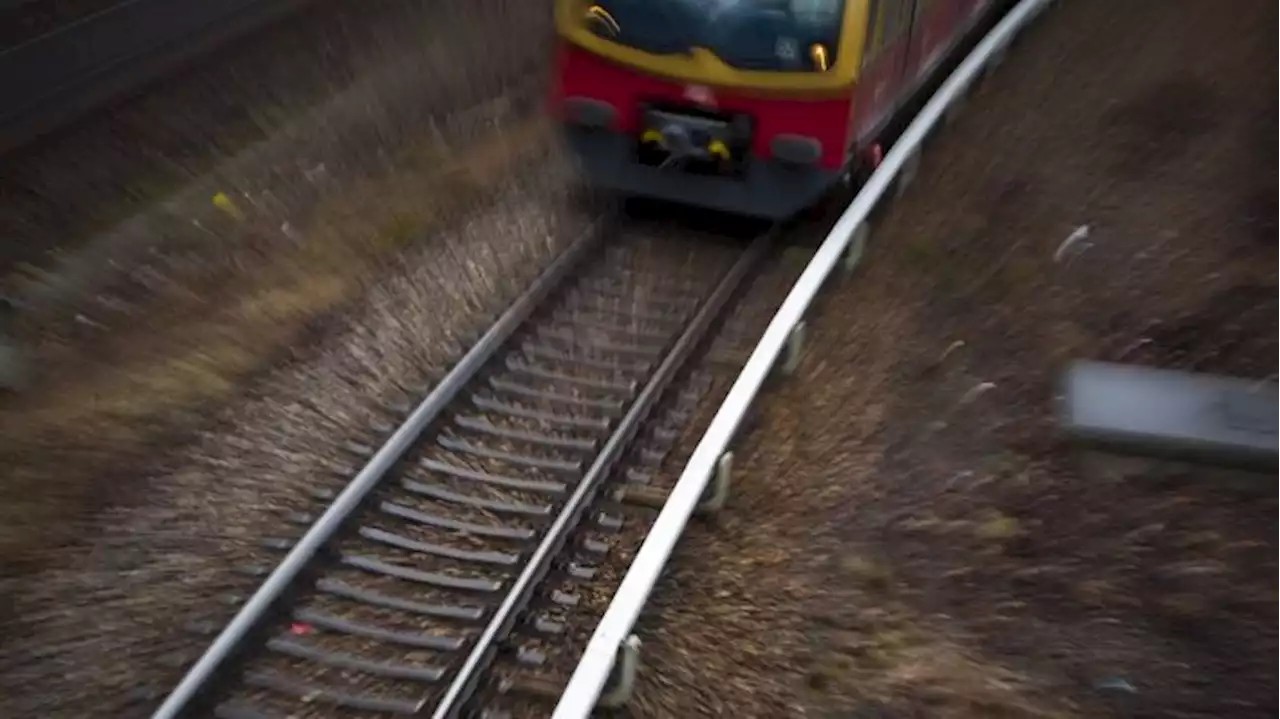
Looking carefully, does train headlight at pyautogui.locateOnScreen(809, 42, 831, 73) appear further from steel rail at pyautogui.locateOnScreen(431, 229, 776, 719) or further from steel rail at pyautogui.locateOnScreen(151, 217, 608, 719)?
steel rail at pyautogui.locateOnScreen(151, 217, 608, 719)

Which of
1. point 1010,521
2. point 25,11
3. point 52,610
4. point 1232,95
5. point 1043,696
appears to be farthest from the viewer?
point 1232,95

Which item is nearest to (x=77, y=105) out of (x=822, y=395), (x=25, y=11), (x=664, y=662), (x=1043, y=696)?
(x=25, y=11)

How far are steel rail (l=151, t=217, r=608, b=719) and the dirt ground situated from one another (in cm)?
129

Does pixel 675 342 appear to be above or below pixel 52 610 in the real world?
above

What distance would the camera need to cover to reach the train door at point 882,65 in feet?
22.2

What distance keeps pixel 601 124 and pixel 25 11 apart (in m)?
3.75

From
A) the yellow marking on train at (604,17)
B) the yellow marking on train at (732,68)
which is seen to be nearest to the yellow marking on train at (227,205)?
the yellow marking on train at (732,68)

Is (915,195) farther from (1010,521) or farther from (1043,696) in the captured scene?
(1043,696)

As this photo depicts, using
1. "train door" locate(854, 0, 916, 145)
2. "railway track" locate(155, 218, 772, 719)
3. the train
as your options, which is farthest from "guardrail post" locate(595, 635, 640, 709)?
"train door" locate(854, 0, 916, 145)

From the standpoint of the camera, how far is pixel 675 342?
6238 millimetres

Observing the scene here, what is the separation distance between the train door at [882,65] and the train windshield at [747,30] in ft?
0.85

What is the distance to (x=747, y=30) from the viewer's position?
6617mm

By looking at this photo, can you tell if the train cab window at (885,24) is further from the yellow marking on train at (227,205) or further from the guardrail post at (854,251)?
the yellow marking on train at (227,205)

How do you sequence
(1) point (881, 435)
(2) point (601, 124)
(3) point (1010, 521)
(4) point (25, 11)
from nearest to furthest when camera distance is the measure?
(3) point (1010, 521) < (1) point (881, 435) < (2) point (601, 124) < (4) point (25, 11)
